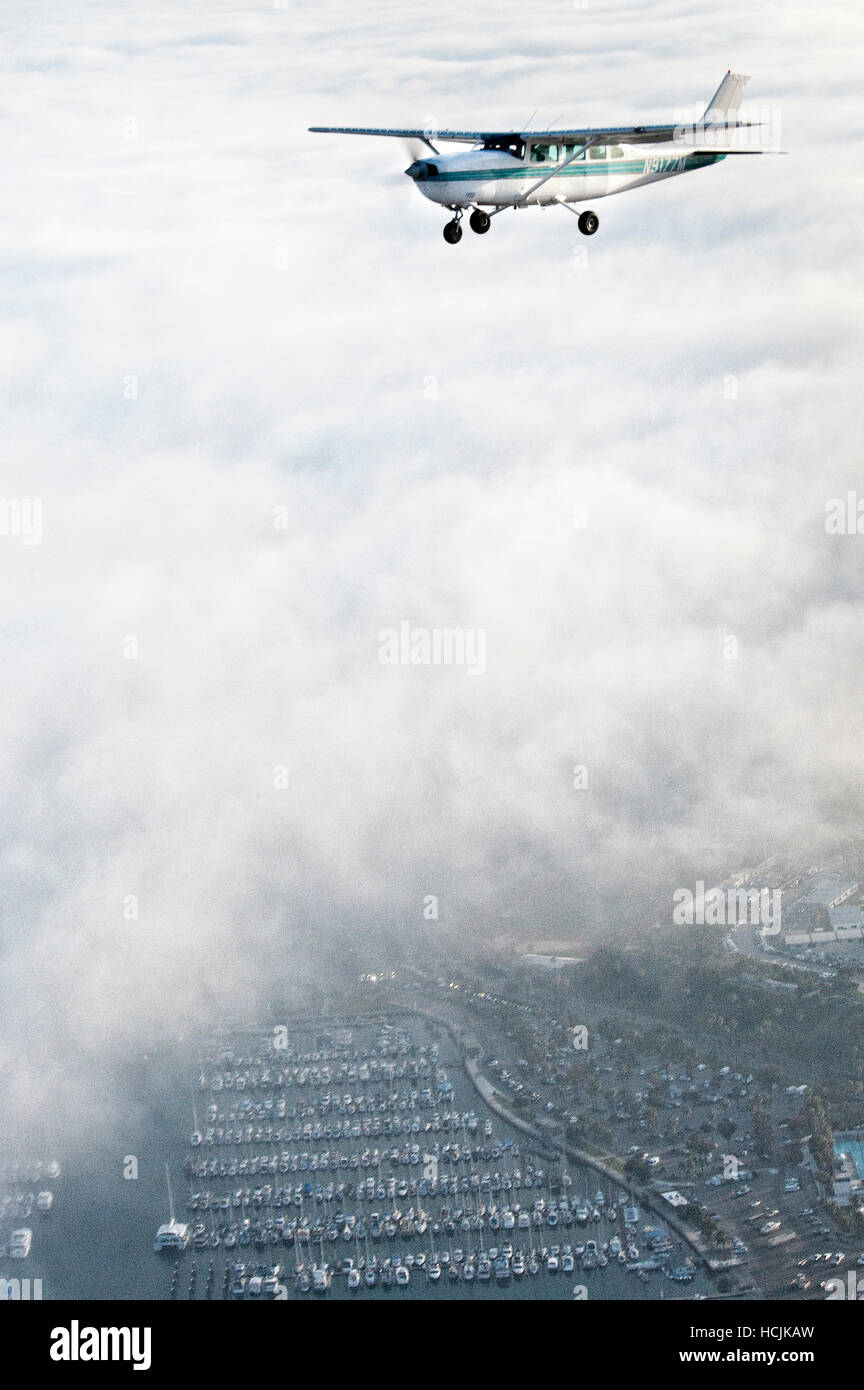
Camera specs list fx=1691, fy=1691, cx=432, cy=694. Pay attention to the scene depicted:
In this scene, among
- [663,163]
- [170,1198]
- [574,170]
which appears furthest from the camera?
[170,1198]

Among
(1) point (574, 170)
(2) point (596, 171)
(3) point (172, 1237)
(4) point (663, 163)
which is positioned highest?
(4) point (663, 163)

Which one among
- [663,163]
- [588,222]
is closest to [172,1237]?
[588,222]

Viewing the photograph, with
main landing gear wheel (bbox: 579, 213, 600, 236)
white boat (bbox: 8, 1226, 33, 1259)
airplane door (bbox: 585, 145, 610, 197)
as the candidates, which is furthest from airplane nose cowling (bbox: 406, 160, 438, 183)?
white boat (bbox: 8, 1226, 33, 1259)

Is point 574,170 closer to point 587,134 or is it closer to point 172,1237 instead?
point 587,134

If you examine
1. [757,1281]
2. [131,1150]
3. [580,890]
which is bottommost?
[757,1281]
